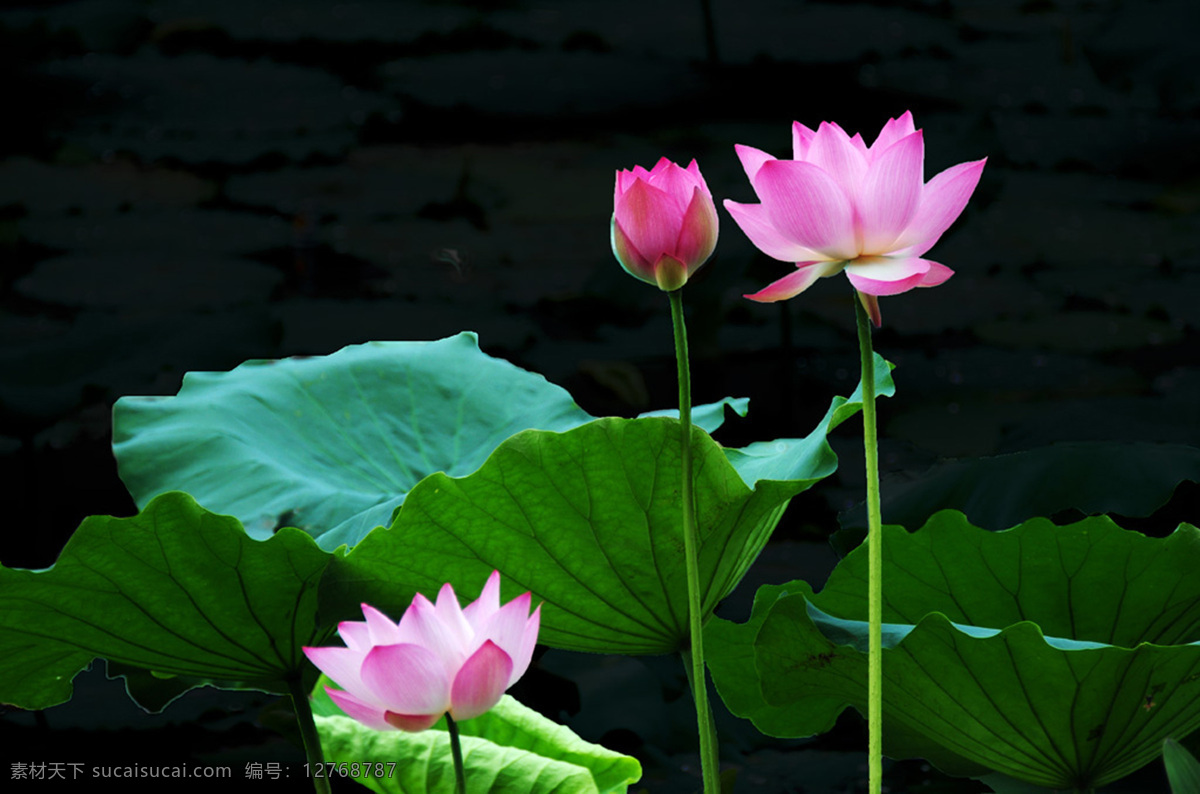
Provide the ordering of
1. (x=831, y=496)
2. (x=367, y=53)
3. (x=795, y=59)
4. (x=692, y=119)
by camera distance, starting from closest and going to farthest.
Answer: (x=831, y=496) < (x=692, y=119) < (x=795, y=59) < (x=367, y=53)

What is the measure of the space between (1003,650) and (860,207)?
222mm

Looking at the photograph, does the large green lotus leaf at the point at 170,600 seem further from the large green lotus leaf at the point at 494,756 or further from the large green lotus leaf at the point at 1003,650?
the large green lotus leaf at the point at 1003,650

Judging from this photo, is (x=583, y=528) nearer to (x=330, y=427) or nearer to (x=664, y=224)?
(x=664, y=224)

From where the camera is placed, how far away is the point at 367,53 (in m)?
3.23

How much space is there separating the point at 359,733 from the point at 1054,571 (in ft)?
1.33

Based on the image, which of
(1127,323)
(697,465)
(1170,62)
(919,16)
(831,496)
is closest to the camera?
(697,465)

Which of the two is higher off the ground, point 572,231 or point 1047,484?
point 572,231

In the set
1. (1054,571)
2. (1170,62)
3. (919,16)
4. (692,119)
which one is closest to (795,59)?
(692,119)

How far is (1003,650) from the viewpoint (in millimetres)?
562

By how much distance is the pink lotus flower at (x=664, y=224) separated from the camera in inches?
19.6

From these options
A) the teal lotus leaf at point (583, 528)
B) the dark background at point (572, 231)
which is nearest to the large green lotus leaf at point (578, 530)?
the teal lotus leaf at point (583, 528)

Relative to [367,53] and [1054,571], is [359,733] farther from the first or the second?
[367,53]

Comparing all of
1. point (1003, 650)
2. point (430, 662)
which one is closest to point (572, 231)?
point (1003, 650)

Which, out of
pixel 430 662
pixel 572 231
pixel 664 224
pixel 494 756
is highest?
pixel 572 231
